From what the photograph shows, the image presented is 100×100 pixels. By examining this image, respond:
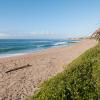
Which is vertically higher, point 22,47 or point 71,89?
point 71,89

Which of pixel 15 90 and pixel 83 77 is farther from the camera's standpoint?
pixel 15 90

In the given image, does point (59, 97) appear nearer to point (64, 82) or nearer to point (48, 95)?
point (48, 95)

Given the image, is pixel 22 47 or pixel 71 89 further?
pixel 22 47

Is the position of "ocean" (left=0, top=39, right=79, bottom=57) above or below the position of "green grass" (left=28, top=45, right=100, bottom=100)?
below

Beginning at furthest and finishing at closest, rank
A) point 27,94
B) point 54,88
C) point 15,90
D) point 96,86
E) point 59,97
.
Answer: point 15,90 → point 27,94 → point 96,86 → point 54,88 → point 59,97

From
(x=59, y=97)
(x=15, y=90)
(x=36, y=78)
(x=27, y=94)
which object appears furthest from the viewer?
(x=36, y=78)

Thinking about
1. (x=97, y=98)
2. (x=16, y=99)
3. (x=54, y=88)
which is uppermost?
(x=54, y=88)

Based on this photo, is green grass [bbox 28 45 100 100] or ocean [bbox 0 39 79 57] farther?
ocean [bbox 0 39 79 57]

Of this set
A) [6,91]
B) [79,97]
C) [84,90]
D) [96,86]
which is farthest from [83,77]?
[6,91]

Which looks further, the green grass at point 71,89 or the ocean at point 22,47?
the ocean at point 22,47

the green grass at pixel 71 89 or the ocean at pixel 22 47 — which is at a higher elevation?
the green grass at pixel 71 89

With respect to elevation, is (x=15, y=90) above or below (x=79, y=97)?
below

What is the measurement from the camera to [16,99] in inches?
307

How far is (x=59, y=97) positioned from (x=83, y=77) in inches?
87.1
